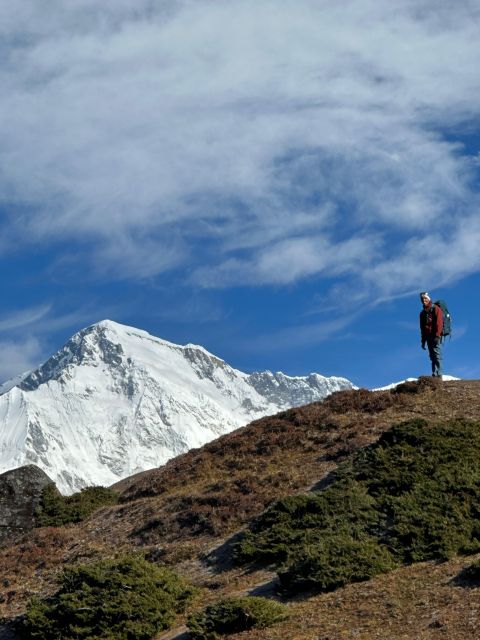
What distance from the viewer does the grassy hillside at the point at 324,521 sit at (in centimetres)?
1666

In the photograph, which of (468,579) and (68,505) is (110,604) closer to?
(468,579)

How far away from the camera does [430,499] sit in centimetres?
2164

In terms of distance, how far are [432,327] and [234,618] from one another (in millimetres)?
18406

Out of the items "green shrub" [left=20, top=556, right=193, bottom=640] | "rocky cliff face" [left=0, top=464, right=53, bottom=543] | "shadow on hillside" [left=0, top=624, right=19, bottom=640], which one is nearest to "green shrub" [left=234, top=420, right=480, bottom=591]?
"green shrub" [left=20, top=556, right=193, bottom=640]

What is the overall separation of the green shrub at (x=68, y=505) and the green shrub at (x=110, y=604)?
10.1 m

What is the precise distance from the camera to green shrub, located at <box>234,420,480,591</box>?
18.7 meters

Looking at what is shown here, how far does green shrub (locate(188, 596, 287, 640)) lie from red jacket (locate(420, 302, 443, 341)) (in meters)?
17.6

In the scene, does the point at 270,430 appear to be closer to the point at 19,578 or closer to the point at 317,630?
the point at 19,578

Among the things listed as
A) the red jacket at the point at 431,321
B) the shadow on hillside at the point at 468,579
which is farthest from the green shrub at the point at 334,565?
the red jacket at the point at 431,321

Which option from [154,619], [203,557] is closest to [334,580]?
[154,619]

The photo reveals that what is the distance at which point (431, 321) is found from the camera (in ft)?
106

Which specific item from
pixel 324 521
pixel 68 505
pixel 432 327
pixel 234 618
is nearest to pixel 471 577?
pixel 234 618

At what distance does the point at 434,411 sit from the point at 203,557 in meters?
11.4

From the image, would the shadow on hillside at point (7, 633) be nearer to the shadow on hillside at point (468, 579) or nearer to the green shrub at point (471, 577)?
the shadow on hillside at point (468, 579)
